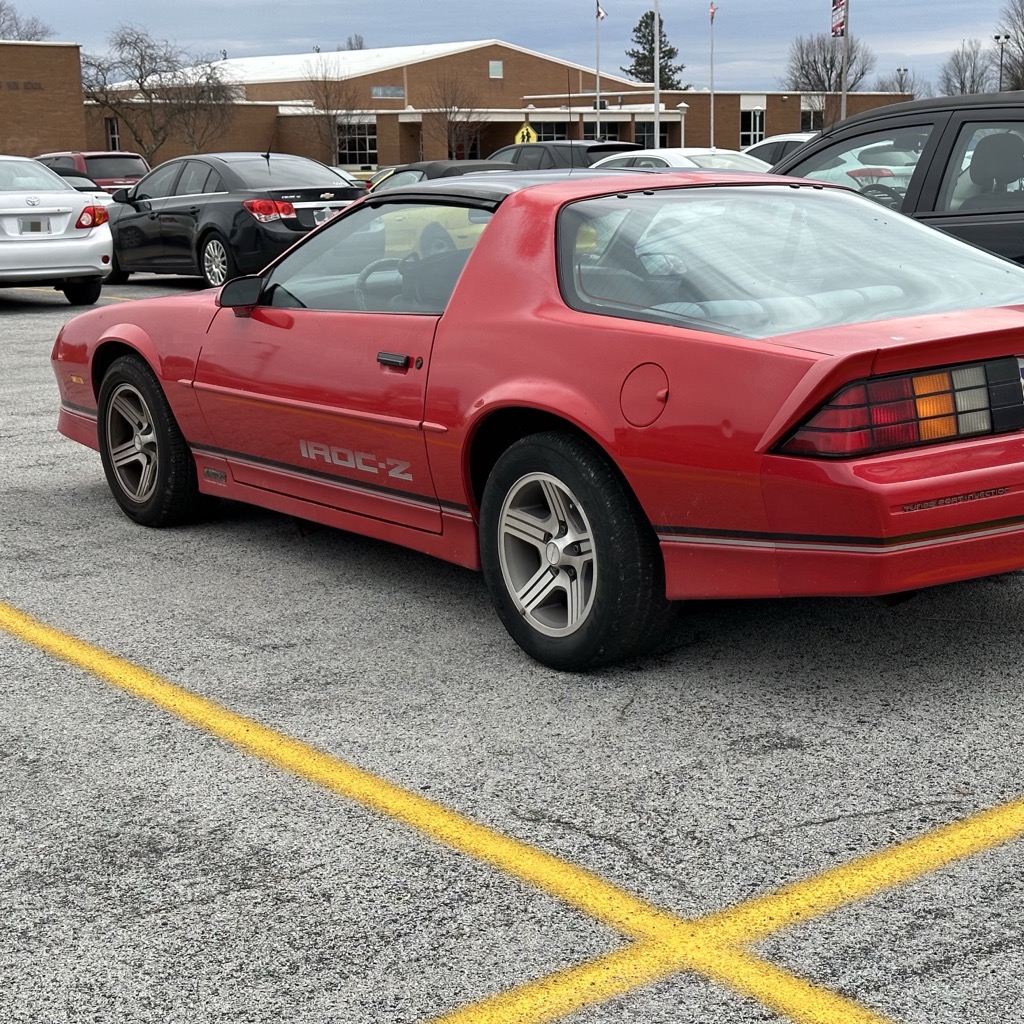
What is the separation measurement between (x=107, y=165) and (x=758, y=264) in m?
29.0

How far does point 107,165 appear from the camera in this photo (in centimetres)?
3133

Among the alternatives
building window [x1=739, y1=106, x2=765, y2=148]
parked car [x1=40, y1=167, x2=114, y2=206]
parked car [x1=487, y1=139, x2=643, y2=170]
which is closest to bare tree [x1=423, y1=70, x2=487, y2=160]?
building window [x1=739, y1=106, x2=765, y2=148]

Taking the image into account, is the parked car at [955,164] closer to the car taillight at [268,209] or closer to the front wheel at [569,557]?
the front wheel at [569,557]

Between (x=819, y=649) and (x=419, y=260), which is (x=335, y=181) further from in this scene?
(x=819, y=649)

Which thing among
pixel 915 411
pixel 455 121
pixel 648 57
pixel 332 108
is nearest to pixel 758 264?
pixel 915 411

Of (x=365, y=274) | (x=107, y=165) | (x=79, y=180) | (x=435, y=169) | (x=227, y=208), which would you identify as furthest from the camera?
(x=107, y=165)

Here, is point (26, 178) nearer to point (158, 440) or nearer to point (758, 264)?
point (158, 440)

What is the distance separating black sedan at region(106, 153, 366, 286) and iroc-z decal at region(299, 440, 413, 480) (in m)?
10.6

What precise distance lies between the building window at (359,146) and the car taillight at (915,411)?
72.1 metres

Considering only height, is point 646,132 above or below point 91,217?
above

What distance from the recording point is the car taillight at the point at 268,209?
15828mm

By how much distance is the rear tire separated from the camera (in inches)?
664

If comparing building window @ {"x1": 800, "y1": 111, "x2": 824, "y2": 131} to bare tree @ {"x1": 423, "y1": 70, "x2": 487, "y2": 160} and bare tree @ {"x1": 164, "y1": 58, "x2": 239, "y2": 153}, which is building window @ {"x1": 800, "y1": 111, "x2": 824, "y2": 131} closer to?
bare tree @ {"x1": 423, "y1": 70, "x2": 487, "y2": 160}

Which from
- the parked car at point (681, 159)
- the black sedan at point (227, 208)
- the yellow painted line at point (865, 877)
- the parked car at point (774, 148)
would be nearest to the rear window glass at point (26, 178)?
the black sedan at point (227, 208)
